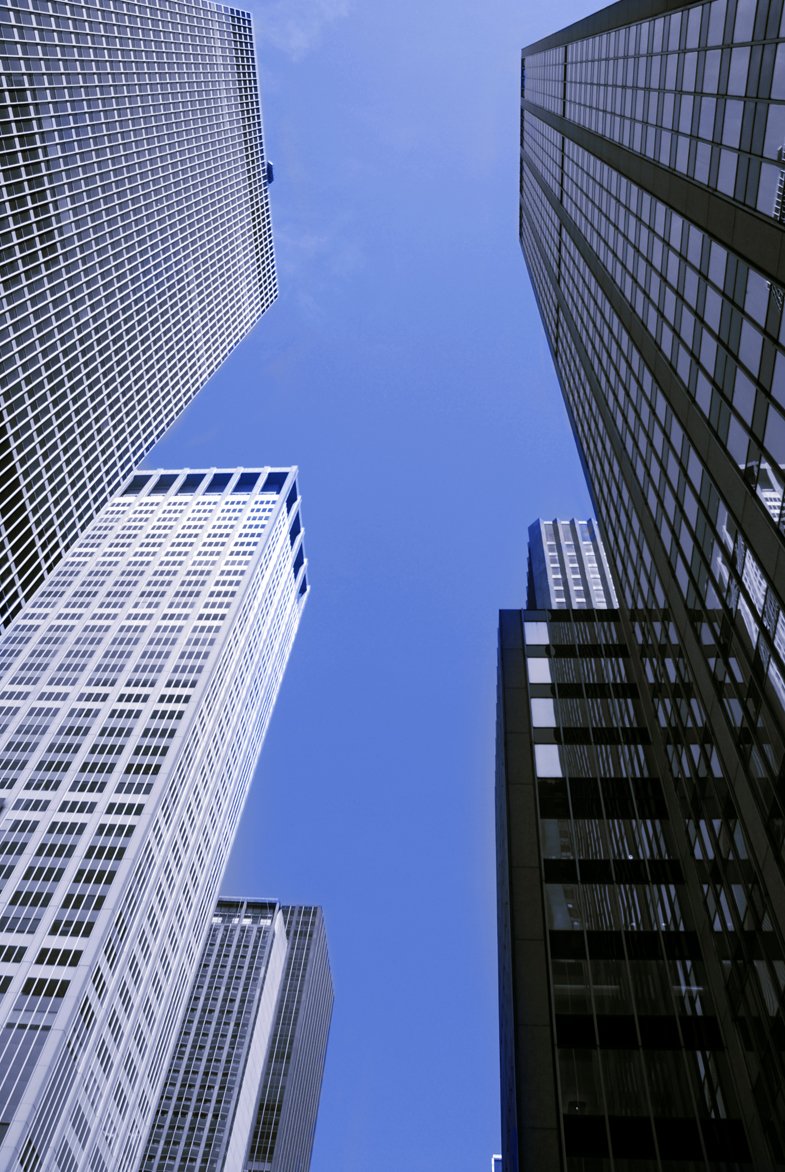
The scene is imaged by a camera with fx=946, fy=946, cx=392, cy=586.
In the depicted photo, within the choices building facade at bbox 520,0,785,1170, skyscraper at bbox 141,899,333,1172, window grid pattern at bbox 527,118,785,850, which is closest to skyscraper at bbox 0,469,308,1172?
skyscraper at bbox 141,899,333,1172

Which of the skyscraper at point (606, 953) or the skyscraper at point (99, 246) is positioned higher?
the skyscraper at point (99, 246)

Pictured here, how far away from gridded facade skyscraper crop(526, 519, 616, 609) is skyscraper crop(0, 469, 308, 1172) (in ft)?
160

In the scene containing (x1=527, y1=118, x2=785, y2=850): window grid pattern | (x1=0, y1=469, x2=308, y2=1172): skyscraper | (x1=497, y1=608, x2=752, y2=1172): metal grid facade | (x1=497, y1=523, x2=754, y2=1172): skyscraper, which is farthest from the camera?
(x1=0, y1=469, x2=308, y2=1172): skyscraper

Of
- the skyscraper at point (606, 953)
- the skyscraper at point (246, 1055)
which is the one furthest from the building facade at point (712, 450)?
the skyscraper at point (246, 1055)

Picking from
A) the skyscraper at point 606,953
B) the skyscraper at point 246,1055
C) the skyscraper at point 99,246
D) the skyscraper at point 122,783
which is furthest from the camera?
the skyscraper at point 246,1055

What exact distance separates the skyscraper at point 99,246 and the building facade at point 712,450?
45181 millimetres

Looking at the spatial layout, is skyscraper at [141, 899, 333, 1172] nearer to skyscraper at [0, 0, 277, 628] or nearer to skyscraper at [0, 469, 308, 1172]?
skyscraper at [0, 469, 308, 1172]

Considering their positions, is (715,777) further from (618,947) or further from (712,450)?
(618,947)

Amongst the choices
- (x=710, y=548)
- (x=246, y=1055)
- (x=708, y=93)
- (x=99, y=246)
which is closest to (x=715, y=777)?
(x=710, y=548)

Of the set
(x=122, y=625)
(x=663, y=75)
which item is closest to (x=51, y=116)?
(x=663, y=75)

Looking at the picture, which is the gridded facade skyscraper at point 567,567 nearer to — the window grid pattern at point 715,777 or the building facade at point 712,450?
the window grid pattern at point 715,777

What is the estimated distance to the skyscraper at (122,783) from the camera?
286ft

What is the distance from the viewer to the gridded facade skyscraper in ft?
280

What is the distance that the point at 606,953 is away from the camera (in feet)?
125
